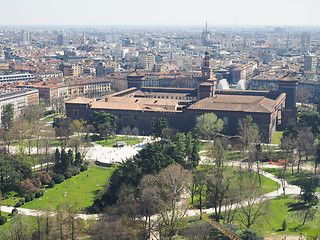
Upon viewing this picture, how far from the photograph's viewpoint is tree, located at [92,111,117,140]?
239 feet

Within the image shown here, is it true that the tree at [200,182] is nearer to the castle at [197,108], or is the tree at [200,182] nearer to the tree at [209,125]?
the tree at [209,125]

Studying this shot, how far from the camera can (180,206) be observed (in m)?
44.6

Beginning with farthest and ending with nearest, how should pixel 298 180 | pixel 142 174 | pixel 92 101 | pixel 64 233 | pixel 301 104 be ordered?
pixel 301 104
pixel 92 101
pixel 298 180
pixel 142 174
pixel 64 233

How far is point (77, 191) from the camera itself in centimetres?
5084

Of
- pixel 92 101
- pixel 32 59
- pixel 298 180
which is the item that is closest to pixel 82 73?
pixel 32 59

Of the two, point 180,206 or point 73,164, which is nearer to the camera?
point 180,206

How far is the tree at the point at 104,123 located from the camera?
7280 centimetres

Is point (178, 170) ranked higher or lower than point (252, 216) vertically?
higher

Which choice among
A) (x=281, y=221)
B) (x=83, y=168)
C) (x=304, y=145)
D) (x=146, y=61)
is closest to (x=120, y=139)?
(x=83, y=168)

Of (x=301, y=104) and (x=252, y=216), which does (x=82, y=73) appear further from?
(x=252, y=216)

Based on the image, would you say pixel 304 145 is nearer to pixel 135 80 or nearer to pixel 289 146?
pixel 289 146

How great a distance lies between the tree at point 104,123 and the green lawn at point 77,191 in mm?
14873

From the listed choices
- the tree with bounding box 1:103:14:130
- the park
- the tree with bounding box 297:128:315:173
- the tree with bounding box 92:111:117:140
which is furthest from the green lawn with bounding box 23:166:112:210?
the tree with bounding box 1:103:14:130

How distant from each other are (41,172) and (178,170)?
17.5 meters
